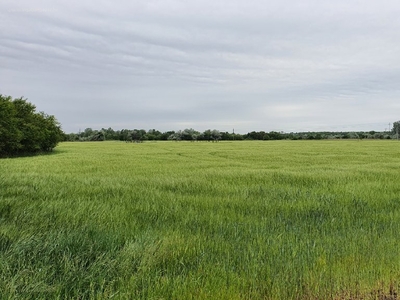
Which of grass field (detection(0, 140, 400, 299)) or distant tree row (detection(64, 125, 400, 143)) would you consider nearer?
grass field (detection(0, 140, 400, 299))

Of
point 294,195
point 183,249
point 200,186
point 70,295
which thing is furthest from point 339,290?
point 200,186

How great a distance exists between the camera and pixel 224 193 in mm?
9008

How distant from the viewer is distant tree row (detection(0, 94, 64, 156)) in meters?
32.1

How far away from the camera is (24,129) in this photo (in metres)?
37.1

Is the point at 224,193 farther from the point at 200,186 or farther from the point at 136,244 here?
the point at 136,244

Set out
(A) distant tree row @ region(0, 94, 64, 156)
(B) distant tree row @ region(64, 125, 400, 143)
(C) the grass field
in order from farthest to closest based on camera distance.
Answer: (B) distant tree row @ region(64, 125, 400, 143) → (A) distant tree row @ region(0, 94, 64, 156) → (C) the grass field

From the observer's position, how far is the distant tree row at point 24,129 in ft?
105

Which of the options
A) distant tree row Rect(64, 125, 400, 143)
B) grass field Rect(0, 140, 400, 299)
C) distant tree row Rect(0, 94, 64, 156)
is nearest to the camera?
grass field Rect(0, 140, 400, 299)

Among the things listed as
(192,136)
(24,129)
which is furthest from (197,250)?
(192,136)

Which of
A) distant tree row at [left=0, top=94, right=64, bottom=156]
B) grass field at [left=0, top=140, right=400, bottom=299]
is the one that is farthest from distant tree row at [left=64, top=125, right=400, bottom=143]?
grass field at [left=0, top=140, right=400, bottom=299]

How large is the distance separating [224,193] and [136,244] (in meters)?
5.30

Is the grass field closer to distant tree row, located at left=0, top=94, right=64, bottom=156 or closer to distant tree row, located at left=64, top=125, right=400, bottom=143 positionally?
distant tree row, located at left=0, top=94, right=64, bottom=156

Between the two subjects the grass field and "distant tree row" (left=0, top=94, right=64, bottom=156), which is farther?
"distant tree row" (left=0, top=94, right=64, bottom=156)

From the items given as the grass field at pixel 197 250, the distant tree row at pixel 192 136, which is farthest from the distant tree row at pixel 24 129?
the distant tree row at pixel 192 136
